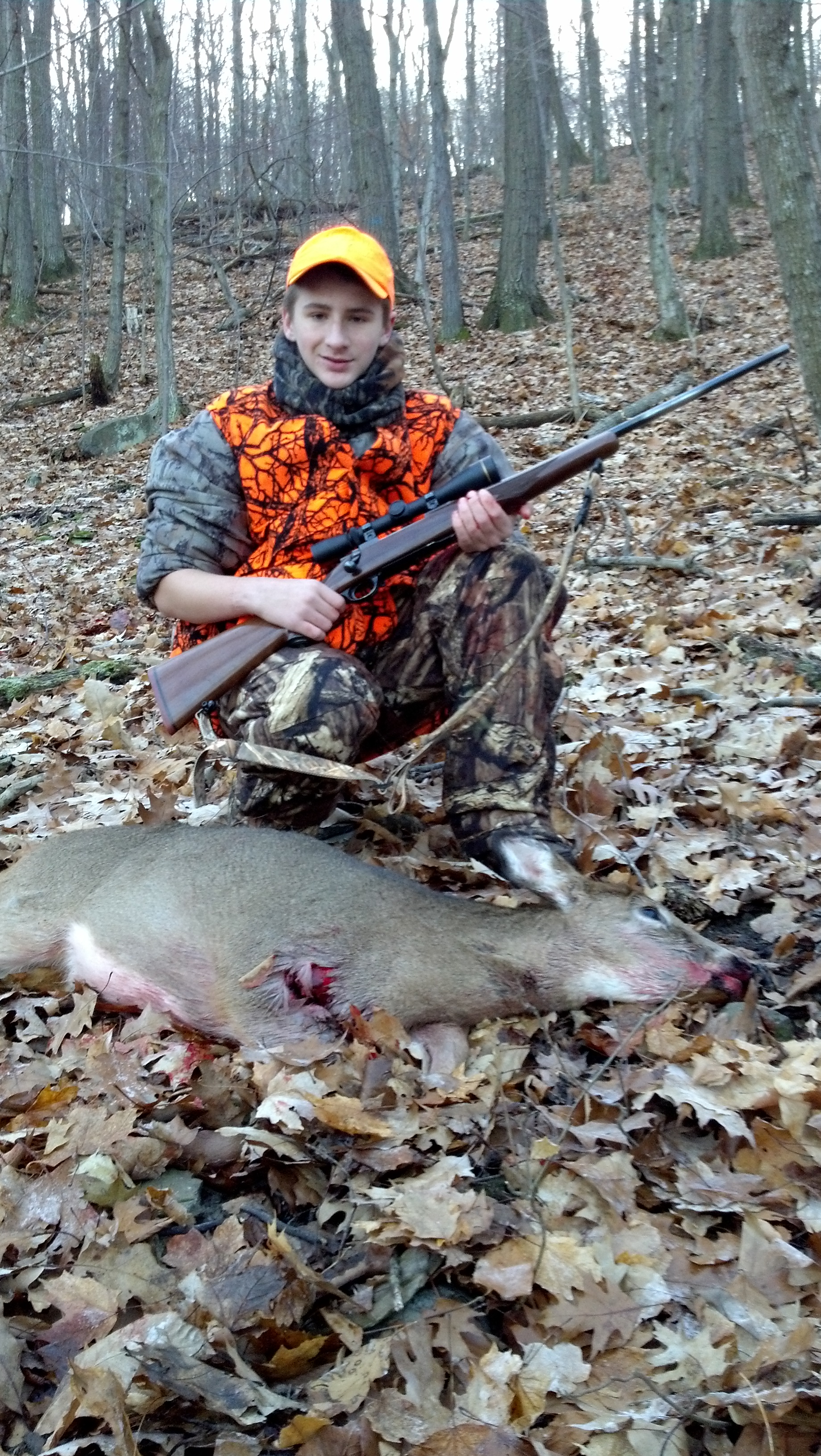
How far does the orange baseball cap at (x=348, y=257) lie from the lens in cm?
368

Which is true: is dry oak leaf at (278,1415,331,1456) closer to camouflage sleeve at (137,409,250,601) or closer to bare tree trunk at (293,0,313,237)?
camouflage sleeve at (137,409,250,601)

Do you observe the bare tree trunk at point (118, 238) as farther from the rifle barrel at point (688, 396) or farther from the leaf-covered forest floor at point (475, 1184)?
the rifle barrel at point (688, 396)

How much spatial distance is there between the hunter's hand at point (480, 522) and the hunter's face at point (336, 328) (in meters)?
0.62

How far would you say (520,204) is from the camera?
657 inches

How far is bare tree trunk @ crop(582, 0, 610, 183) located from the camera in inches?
1159

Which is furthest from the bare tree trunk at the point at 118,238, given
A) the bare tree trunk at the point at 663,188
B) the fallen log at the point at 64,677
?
the fallen log at the point at 64,677

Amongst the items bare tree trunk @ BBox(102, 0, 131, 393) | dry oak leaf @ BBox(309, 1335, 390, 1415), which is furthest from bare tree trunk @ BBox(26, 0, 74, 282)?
dry oak leaf @ BBox(309, 1335, 390, 1415)

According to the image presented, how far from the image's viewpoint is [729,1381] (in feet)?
6.44

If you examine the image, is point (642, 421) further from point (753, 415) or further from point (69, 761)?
point (753, 415)

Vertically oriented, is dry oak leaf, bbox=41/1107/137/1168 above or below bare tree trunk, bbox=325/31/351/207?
below

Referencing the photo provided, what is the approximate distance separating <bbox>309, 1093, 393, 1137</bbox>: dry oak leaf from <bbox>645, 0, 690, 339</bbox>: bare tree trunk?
12.5 meters

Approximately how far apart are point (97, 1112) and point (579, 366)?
12868mm

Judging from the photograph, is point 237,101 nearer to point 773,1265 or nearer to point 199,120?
point 199,120

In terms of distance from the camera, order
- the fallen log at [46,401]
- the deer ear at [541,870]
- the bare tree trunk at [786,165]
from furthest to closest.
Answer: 1. the fallen log at [46,401]
2. the bare tree trunk at [786,165]
3. the deer ear at [541,870]
